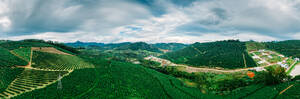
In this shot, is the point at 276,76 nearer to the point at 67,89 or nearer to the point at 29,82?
the point at 67,89

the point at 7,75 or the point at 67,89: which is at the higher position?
the point at 7,75

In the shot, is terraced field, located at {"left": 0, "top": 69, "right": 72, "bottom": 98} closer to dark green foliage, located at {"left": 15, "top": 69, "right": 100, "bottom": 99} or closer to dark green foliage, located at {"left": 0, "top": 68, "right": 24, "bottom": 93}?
dark green foliage, located at {"left": 0, "top": 68, "right": 24, "bottom": 93}

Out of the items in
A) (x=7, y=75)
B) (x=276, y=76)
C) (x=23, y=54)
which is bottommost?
(x=276, y=76)

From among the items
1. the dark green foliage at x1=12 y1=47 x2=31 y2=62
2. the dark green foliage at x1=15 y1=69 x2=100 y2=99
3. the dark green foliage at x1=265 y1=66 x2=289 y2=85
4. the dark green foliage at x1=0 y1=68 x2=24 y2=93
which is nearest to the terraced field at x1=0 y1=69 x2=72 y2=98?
the dark green foliage at x1=0 y1=68 x2=24 y2=93

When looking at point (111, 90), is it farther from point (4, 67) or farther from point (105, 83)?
point (4, 67)

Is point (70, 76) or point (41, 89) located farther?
point (70, 76)

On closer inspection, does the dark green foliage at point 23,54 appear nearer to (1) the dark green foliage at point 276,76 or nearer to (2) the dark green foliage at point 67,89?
(2) the dark green foliage at point 67,89

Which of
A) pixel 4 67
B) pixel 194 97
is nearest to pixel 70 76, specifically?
pixel 4 67

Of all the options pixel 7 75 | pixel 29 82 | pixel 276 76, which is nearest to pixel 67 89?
pixel 29 82

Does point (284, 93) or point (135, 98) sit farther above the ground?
point (284, 93)
